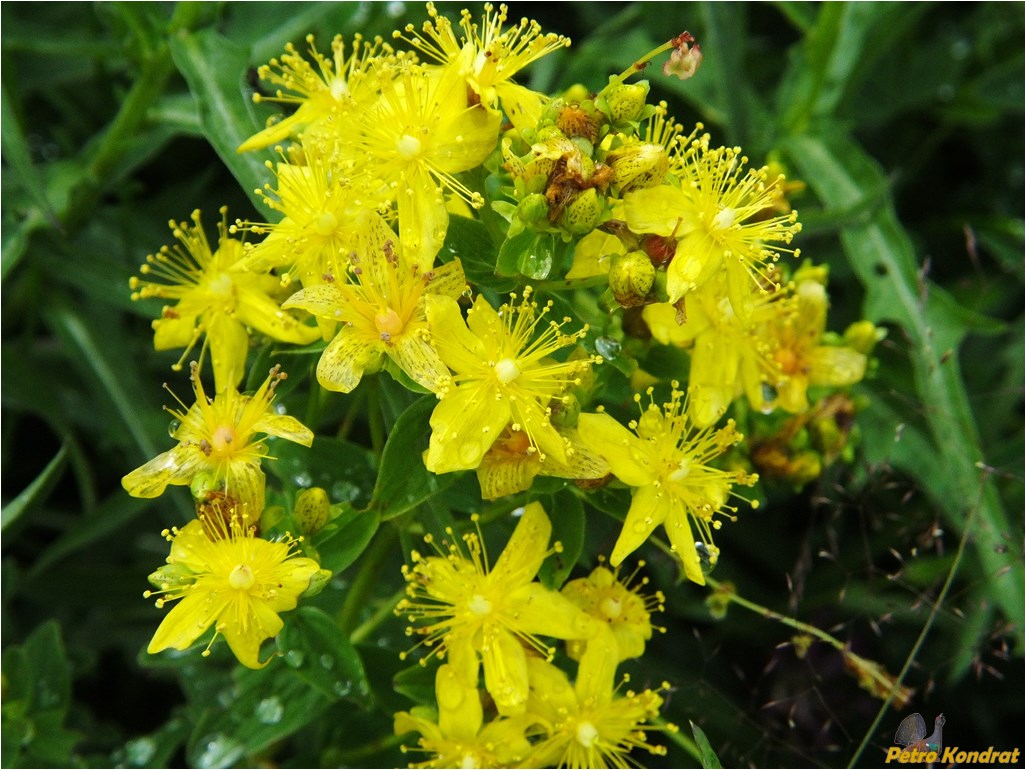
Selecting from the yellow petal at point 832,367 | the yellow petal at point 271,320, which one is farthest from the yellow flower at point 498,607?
the yellow petal at point 832,367

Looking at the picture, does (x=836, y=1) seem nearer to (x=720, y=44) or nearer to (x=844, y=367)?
(x=720, y=44)

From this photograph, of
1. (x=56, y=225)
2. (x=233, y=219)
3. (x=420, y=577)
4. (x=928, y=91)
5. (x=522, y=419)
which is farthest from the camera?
(x=928, y=91)

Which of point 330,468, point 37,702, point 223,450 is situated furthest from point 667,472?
point 37,702

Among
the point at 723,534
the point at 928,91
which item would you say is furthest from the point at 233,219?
the point at 928,91

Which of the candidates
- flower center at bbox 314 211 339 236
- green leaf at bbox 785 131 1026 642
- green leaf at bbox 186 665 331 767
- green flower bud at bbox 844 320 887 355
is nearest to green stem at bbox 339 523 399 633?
green leaf at bbox 186 665 331 767

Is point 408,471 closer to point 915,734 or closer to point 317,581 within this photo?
point 317,581

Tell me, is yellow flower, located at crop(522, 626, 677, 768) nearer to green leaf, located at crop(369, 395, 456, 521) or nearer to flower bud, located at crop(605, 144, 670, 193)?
green leaf, located at crop(369, 395, 456, 521)
